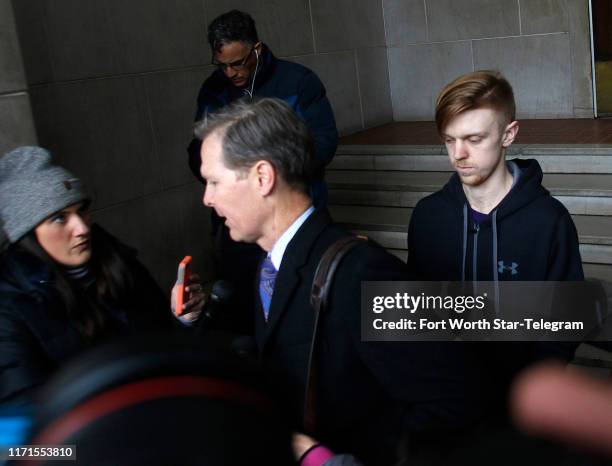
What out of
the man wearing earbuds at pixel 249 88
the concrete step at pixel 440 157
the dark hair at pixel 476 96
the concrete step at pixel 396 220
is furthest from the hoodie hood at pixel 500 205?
the concrete step at pixel 440 157

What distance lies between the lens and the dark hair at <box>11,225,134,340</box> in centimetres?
249

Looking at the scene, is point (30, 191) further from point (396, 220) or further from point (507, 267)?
point (396, 220)

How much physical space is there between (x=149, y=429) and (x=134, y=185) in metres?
5.55

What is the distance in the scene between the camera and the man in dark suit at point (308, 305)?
5.83 ft

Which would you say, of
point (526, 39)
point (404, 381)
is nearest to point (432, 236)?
point (404, 381)

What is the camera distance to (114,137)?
19.8ft

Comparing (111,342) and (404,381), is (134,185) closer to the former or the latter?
(404,381)

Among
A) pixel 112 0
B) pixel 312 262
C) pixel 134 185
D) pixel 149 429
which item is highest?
pixel 112 0

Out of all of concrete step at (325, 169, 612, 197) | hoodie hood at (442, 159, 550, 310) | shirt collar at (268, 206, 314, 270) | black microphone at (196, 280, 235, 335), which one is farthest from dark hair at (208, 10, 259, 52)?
concrete step at (325, 169, 612, 197)

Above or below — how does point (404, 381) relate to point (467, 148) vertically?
below

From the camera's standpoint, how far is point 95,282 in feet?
8.78

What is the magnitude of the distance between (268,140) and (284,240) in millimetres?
273

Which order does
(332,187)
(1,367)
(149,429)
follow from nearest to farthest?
(149,429) → (1,367) → (332,187)

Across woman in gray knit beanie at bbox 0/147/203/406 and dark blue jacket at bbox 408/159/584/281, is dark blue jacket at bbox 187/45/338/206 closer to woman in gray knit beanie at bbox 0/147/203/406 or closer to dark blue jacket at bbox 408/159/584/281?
dark blue jacket at bbox 408/159/584/281
